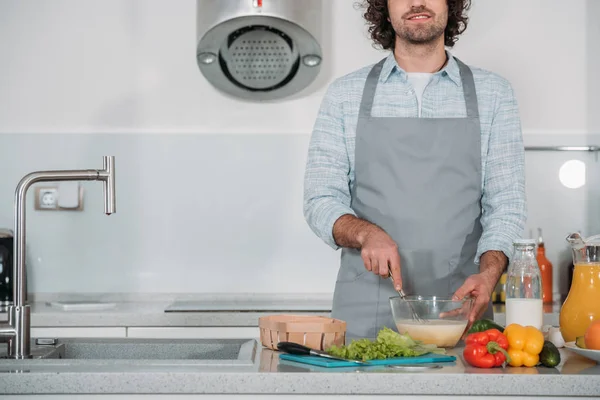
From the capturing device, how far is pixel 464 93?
2.33m

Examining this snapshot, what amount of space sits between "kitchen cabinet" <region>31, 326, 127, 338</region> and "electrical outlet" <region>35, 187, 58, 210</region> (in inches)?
24.6

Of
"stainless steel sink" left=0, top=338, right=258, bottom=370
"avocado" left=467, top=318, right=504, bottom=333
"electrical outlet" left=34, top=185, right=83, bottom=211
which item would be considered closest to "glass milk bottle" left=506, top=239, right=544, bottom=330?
"avocado" left=467, top=318, right=504, bottom=333

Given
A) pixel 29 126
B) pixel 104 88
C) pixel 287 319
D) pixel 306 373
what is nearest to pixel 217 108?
Result: pixel 104 88

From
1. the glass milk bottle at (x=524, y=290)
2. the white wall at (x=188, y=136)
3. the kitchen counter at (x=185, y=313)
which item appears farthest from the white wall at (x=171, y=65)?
the glass milk bottle at (x=524, y=290)

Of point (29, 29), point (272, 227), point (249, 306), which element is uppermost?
point (29, 29)

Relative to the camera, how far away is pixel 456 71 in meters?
2.35

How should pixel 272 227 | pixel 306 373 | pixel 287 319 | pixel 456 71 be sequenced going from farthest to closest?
pixel 272 227 < pixel 456 71 < pixel 287 319 < pixel 306 373

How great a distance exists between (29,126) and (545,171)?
1.97m

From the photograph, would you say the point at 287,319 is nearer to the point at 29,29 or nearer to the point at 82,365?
the point at 82,365

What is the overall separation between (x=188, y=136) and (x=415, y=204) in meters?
1.30

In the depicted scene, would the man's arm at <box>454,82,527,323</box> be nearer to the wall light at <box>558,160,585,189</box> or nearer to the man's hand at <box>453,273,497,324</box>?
the man's hand at <box>453,273,497,324</box>

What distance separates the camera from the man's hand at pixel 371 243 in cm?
189

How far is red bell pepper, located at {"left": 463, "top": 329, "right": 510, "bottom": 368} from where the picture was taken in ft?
5.10

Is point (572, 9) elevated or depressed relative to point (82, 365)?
elevated
